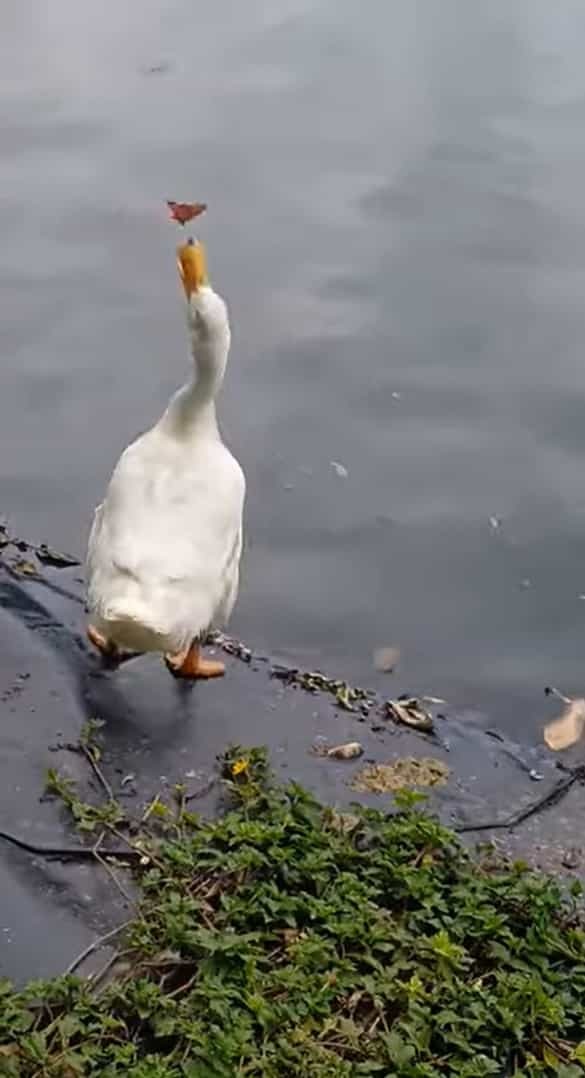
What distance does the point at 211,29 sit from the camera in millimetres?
11602

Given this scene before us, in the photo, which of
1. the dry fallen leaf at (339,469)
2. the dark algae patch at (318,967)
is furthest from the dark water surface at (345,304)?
the dark algae patch at (318,967)

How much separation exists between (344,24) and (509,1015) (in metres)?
9.20

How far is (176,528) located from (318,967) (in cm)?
175

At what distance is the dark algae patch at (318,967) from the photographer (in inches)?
139

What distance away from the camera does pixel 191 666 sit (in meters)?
5.41

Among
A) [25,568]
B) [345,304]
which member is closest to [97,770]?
[25,568]

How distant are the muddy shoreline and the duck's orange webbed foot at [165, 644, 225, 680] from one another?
0.16 feet

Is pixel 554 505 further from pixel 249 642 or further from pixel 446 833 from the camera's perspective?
pixel 446 833

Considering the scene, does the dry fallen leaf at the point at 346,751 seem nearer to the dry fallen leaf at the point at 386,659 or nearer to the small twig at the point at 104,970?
the dry fallen leaf at the point at 386,659

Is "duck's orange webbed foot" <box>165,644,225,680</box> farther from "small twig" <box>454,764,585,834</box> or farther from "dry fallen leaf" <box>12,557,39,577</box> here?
"small twig" <box>454,764,585,834</box>

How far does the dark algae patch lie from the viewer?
11.6ft

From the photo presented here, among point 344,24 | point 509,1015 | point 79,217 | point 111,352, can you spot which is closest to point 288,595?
point 111,352

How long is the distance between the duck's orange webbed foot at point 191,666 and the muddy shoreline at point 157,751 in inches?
1.9

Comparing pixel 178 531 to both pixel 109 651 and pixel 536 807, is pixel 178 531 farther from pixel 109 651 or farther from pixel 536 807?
pixel 536 807
